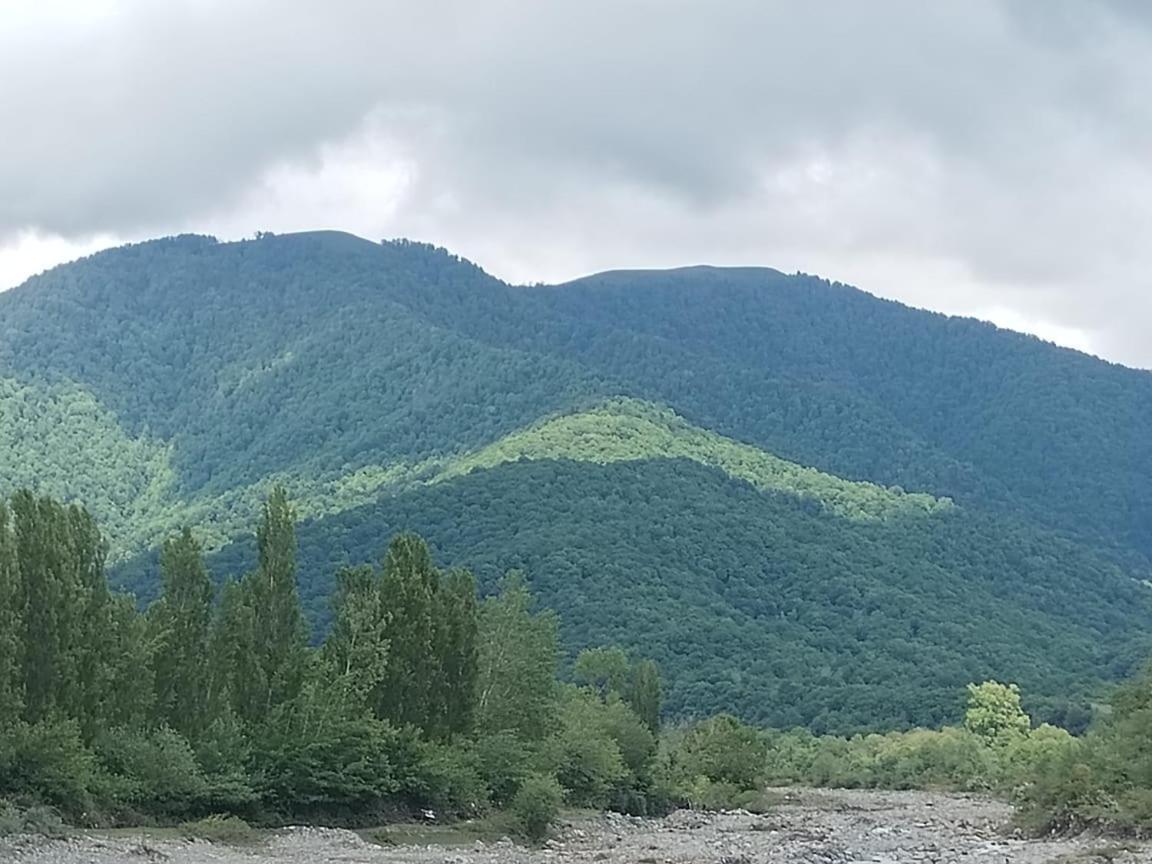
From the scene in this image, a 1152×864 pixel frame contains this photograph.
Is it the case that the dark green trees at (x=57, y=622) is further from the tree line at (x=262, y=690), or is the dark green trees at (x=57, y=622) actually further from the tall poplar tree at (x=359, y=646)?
the tall poplar tree at (x=359, y=646)

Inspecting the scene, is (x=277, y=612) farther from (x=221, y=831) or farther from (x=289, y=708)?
(x=221, y=831)

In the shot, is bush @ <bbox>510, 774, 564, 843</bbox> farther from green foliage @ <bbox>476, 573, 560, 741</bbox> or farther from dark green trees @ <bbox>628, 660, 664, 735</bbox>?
dark green trees @ <bbox>628, 660, 664, 735</bbox>

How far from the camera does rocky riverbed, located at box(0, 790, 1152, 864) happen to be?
38812 mm

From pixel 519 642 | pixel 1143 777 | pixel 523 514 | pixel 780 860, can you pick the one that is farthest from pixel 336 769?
pixel 523 514

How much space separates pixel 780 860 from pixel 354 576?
1967cm

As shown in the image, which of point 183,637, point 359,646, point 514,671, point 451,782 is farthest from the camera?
point 514,671

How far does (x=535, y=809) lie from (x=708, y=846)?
21.1 feet

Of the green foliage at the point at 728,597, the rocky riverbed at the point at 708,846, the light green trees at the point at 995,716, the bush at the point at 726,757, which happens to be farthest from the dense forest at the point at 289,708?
the green foliage at the point at 728,597

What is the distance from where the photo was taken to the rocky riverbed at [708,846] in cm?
3881

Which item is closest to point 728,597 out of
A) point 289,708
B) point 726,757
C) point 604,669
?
point 604,669

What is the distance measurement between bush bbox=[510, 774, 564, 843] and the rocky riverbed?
3.11 feet

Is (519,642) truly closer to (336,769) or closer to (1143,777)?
(336,769)

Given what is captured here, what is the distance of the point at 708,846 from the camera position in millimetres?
56500

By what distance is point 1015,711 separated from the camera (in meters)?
129
